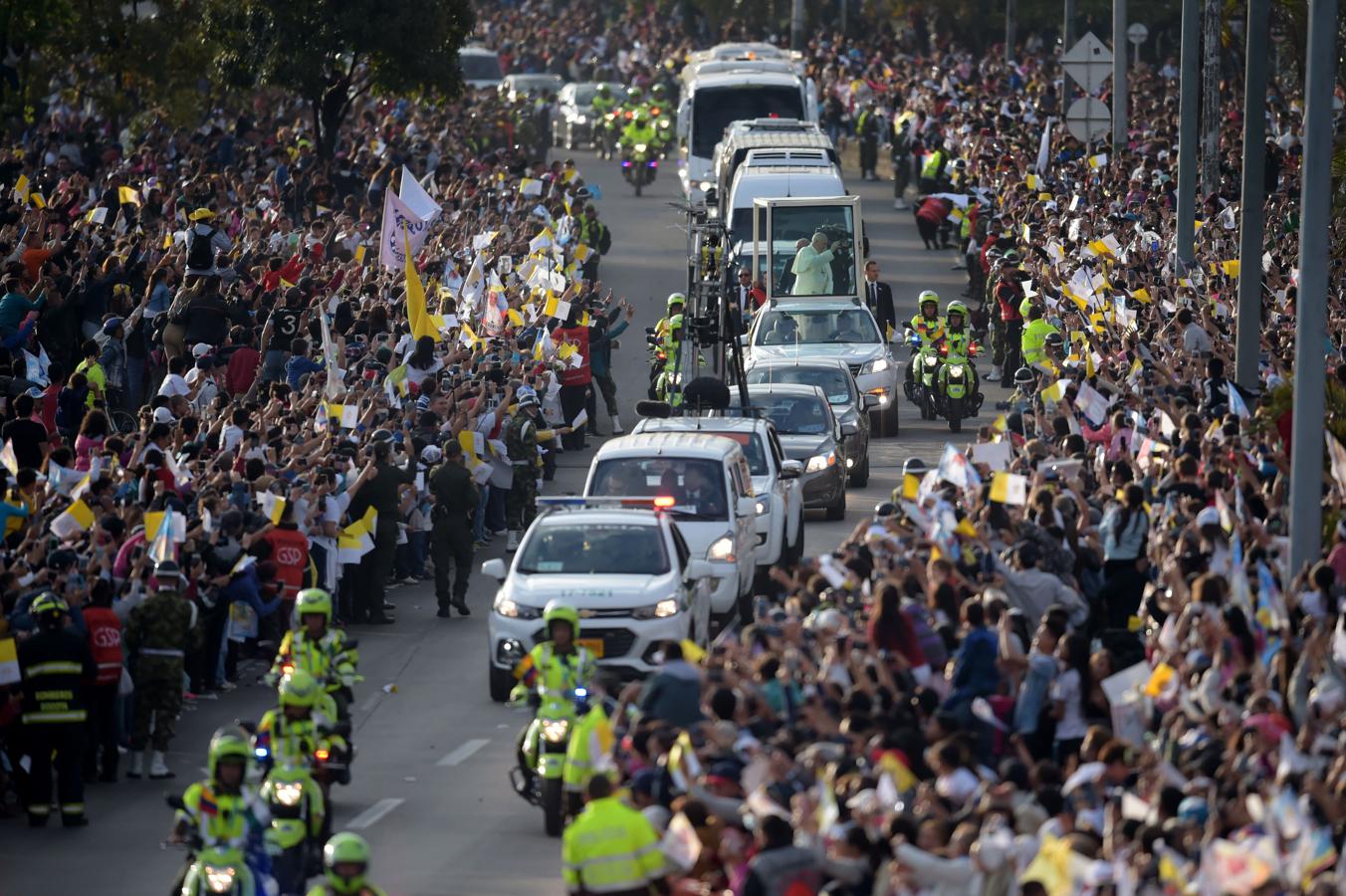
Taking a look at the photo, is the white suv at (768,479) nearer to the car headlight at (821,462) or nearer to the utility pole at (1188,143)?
the car headlight at (821,462)

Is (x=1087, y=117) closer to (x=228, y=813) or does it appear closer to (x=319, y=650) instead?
(x=319, y=650)

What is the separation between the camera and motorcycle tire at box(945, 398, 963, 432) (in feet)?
106

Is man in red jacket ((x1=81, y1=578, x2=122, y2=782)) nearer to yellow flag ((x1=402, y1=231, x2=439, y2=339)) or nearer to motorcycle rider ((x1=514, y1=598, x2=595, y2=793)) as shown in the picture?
motorcycle rider ((x1=514, y1=598, x2=595, y2=793))

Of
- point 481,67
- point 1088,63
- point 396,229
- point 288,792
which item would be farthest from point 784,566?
point 481,67

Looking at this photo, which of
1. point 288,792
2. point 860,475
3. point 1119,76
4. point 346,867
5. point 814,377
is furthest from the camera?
point 1119,76

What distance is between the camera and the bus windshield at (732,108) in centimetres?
4981

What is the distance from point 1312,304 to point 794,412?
1092 centimetres

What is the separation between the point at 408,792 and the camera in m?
17.8

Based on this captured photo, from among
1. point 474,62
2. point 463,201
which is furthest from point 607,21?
point 463,201

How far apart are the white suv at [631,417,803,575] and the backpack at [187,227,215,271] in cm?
671

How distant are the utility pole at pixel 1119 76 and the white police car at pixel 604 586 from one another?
2124 centimetres

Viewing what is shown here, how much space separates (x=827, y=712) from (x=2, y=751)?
20.5 ft

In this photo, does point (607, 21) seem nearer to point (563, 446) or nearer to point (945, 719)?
point (563, 446)

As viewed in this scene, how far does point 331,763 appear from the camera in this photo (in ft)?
52.5
